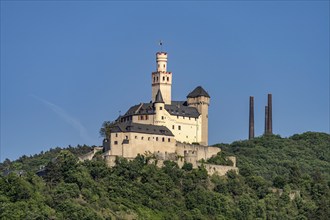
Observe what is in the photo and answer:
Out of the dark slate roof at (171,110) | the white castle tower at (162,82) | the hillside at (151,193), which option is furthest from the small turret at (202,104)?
the hillside at (151,193)

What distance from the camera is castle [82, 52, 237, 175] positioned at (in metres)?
124

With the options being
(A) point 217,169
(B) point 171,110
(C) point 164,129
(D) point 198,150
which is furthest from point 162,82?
(A) point 217,169

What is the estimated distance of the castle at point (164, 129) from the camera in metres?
124

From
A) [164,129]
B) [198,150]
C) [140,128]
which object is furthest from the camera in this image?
[198,150]

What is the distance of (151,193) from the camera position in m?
123

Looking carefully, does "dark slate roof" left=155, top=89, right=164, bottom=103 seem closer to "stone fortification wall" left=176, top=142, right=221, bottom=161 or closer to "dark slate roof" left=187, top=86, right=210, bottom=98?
"stone fortification wall" left=176, top=142, right=221, bottom=161

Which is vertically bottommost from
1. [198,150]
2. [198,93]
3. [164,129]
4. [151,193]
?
[151,193]

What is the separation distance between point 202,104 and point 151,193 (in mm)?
13434

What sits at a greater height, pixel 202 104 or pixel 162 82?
pixel 162 82

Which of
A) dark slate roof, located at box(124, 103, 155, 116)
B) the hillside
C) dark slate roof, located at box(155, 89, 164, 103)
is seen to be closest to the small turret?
dark slate roof, located at box(155, 89, 164, 103)

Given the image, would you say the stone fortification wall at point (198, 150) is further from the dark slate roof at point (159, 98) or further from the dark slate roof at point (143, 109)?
the dark slate roof at point (159, 98)

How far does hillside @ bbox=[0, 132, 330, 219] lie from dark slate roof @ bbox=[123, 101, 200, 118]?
6.35 m

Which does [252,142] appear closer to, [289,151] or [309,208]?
[289,151]

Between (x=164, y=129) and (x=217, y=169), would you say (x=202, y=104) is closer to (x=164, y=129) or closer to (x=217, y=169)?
(x=164, y=129)
